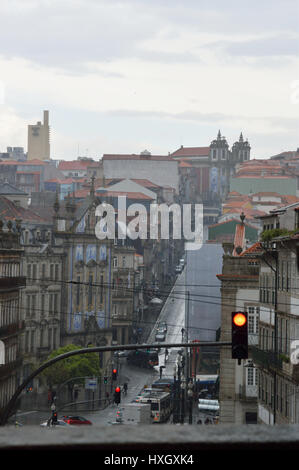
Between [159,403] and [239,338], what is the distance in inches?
2009

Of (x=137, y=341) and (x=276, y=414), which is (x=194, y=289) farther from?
(x=276, y=414)

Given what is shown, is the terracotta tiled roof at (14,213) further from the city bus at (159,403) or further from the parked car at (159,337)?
the city bus at (159,403)

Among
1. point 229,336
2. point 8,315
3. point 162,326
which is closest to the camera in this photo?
point 229,336

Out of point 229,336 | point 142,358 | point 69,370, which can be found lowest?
point 142,358

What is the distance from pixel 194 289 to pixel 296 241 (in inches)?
2749

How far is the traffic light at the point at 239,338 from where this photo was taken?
21.1 metres

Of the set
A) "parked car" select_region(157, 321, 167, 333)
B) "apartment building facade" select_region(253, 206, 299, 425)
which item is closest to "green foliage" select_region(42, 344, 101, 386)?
"apartment building facade" select_region(253, 206, 299, 425)

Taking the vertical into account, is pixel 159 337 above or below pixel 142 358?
above

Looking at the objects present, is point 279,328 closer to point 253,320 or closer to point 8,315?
point 253,320

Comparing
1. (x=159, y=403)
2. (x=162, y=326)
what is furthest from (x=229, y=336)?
(x=162, y=326)

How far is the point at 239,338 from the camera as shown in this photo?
21312 millimetres

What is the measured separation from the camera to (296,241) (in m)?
38.8

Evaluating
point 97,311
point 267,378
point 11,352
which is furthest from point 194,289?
point 267,378
